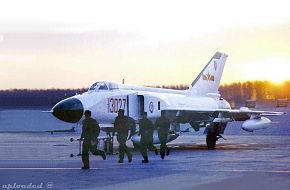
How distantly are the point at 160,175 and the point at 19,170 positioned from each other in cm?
→ 423

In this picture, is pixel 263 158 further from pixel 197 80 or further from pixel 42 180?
pixel 197 80

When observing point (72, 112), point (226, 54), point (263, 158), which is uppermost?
point (226, 54)

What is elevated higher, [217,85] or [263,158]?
[217,85]

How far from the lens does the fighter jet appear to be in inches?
1073

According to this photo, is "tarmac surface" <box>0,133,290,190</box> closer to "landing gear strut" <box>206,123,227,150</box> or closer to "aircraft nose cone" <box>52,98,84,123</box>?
"aircraft nose cone" <box>52,98,84,123</box>

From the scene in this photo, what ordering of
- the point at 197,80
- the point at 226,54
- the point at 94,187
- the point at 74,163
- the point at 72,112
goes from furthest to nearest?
1. the point at 226,54
2. the point at 197,80
3. the point at 72,112
4. the point at 74,163
5. the point at 94,187

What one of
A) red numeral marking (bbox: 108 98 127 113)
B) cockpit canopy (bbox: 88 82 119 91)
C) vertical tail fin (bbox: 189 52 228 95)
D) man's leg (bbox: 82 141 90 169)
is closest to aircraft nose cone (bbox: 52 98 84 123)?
red numeral marking (bbox: 108 98 127 113)

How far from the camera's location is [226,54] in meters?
39.6

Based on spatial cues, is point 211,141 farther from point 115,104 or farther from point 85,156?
point 85,156

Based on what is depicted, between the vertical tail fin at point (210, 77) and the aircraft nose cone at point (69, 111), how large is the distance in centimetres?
1124

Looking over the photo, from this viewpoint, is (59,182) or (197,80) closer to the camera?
(59,182)

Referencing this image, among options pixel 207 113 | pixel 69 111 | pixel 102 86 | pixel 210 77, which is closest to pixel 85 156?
pixel 69 111

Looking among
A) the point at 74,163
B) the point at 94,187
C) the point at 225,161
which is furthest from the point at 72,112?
the point at 94,187

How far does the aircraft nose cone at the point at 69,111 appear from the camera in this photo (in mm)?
26281
